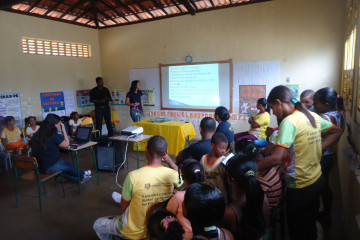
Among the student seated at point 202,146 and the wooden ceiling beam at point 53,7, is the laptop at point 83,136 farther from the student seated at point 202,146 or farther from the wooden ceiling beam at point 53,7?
the wooden ceiling beam at point 53,7

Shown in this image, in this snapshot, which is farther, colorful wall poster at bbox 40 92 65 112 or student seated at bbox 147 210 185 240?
colorful wall poster at bbox 40 92 65 112

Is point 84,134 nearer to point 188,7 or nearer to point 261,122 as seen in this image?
point 261,122

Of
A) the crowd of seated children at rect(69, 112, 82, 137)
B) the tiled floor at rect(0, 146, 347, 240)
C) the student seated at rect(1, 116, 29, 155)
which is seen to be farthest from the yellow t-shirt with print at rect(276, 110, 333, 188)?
the crowd of seated children at rect(69, 112, 82, 137)

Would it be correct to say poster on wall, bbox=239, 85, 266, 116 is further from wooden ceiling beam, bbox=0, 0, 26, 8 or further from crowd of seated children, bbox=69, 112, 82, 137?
wooden ceiling beam, bbox=0, 0, 26, 8

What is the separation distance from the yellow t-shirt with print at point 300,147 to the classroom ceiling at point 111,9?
4.20m

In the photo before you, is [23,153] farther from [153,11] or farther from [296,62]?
[296,62]

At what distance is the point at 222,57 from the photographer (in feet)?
18.2

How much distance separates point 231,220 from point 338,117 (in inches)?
59.0

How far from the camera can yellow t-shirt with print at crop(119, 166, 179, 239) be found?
5.58ft

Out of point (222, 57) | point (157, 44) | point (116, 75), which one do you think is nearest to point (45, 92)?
point (116, 75)

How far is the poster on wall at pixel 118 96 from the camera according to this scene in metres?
7.13

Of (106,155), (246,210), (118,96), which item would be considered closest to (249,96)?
(106,155)

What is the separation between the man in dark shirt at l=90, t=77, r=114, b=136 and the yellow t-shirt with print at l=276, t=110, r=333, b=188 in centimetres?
543

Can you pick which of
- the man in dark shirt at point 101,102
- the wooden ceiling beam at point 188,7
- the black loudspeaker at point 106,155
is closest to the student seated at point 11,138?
the black loudspeaker at point 106,155
